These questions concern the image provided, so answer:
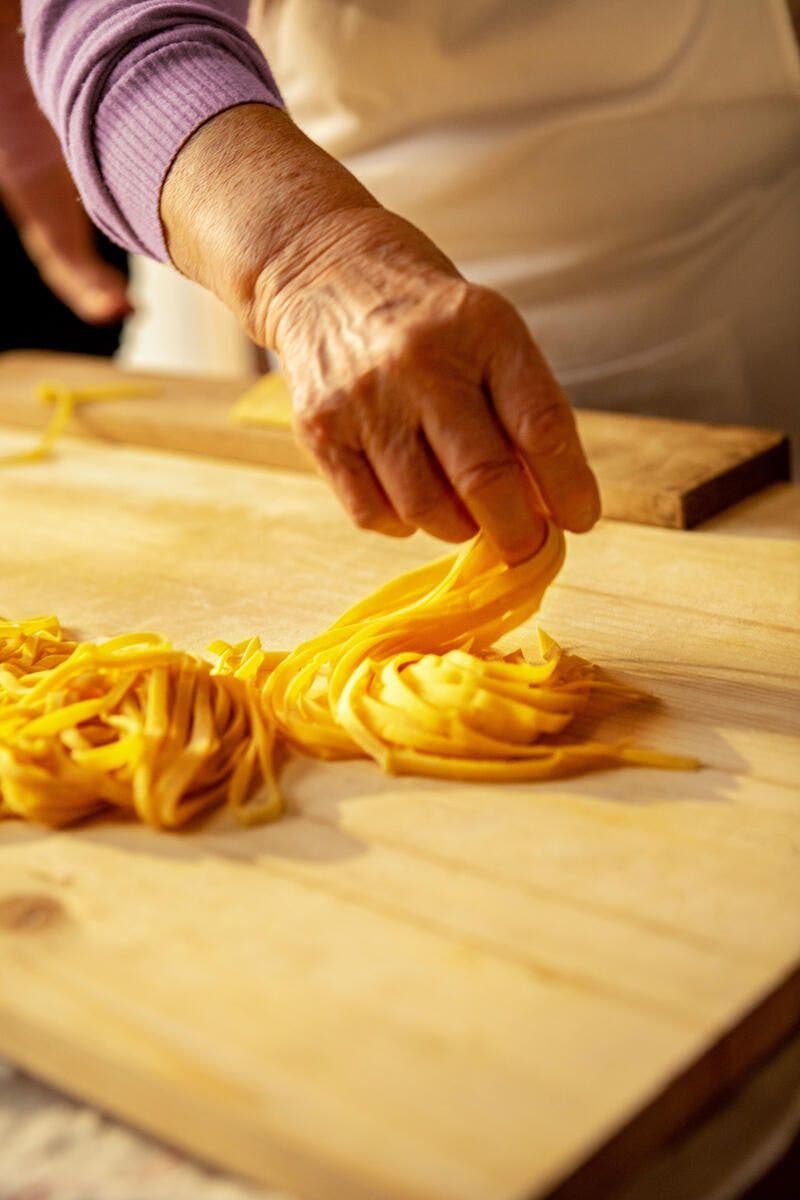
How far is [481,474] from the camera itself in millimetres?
1496

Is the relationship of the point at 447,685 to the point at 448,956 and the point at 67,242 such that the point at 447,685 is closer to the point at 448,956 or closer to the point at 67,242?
the point at 448,956

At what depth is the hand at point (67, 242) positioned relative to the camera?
3250mm

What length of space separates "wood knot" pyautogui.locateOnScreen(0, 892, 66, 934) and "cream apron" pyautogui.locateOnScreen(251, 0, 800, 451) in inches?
62.6

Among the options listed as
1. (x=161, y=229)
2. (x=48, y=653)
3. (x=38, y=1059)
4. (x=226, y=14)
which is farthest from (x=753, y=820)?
(x=226, y=14)

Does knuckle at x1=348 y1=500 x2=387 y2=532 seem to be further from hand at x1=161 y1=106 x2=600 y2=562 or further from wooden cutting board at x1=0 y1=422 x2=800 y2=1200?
wooden cutting board at x1=0 y1=422 x2=800 y2=1200

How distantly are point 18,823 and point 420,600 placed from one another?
55 centimetres

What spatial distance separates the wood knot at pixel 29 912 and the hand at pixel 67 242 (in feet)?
7.08

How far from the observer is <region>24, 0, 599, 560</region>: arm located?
148 cm

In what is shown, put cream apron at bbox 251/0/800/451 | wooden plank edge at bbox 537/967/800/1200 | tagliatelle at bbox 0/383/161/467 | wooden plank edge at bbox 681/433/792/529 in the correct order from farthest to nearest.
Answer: tagliatelle at bbox 0/383/161/467
cream apron at bbox 251/0/800/451
wooden plank edge at bbox 681/433/792/529
wooden plank edge at bbox 537/967/800/1200

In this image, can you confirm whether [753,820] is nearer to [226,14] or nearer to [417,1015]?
[417,1015]

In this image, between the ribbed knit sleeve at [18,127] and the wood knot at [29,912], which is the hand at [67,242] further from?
the wood knot at [29,912]

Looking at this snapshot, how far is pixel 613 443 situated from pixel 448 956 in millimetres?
1353

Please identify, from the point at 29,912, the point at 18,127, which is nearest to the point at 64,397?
the point at 18,127

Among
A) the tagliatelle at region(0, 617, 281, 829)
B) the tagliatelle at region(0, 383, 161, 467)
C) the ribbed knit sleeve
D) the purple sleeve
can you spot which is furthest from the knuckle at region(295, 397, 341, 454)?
the ribbed knit sleeve
